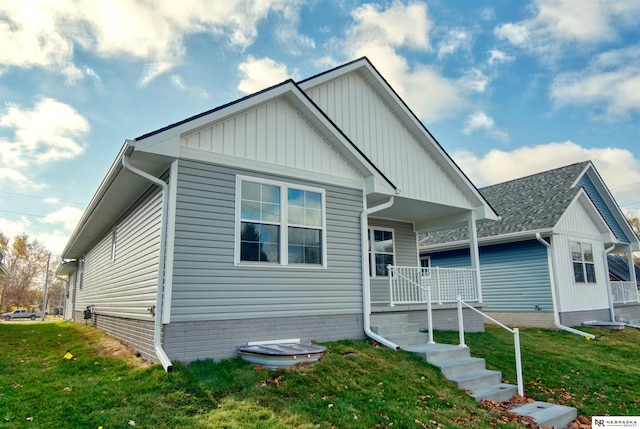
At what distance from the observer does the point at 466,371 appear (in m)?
7.32

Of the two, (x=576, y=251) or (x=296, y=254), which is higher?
(x=576, y=251)

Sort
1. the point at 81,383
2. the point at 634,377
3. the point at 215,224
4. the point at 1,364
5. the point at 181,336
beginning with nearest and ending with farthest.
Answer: the point at 81,383 → the point at 181,336 → the point at 215,224 → the point at 1,364 → the point at 634,377

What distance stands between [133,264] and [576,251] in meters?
15.0

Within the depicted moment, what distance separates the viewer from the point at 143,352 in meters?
7.01

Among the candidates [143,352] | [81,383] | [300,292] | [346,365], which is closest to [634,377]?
[346,365]

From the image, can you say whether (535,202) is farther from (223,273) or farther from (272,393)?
(272,393)

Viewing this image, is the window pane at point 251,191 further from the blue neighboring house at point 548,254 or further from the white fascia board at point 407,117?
the blue neighboring house at point 548,254

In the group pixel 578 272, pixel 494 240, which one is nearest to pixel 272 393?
pixel 494 240

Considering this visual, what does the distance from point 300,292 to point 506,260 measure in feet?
35.3

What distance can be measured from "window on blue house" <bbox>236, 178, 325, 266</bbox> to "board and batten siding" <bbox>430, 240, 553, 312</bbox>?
30.6 ft

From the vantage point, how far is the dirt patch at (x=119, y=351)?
266 inches

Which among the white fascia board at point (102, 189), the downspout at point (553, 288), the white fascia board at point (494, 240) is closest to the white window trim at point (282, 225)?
the white fascia board at point (102, 189)

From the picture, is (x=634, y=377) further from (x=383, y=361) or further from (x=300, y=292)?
(x=300, y=292)

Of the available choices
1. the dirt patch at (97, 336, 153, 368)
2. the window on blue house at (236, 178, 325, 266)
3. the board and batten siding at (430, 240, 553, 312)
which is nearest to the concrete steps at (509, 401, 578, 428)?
the window on blue house at (236, 178, 325, 266)
